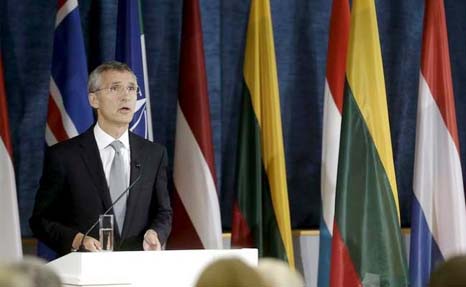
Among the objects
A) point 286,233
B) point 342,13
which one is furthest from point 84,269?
point 342,13

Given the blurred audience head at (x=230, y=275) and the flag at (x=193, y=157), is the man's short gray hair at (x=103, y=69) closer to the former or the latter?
the flag at (x=193, y=157)

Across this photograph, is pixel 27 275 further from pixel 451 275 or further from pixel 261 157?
pixel 261 157

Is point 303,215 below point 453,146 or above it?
below

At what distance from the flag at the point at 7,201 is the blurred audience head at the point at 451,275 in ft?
13.9

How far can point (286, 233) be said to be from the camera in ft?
20.8

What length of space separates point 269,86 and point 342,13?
26.4 inches

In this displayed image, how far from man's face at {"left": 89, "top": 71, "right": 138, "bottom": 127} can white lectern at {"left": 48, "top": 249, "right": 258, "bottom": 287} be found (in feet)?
3.75

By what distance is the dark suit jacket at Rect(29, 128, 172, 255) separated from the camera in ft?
15.2

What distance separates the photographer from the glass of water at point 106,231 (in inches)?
155

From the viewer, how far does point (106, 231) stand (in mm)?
3936

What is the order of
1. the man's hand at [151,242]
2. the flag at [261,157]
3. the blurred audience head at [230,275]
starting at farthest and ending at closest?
the flag at [261,157] < the man's hand at [151,242] < the blurred audience head at [230,275]

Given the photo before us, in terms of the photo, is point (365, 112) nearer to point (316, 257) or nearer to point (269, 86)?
point (269, 86)

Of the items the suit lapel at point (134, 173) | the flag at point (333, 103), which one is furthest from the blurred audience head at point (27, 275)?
the flag at point (333, 103)

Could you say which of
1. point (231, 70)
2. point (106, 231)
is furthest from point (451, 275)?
point (231, 70)
